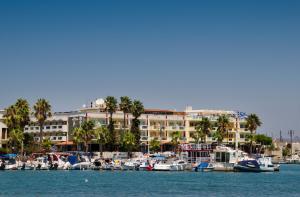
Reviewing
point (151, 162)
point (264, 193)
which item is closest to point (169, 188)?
point (264, 193)

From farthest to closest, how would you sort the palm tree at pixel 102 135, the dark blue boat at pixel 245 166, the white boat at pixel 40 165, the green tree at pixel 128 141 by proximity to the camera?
1. the green tree at pixel 128 141
2. the palm tree at pixel 102 135
3. the white boat at pixel 40 165
4. the dark blue boat at pixel 245 166

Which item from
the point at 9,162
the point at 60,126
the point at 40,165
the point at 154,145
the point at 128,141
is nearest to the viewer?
the point at 40,165

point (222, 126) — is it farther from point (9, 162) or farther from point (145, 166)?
point (9, 162)

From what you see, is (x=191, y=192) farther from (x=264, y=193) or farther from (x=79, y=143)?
(x=79, y=143)

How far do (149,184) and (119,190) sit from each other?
1119cm

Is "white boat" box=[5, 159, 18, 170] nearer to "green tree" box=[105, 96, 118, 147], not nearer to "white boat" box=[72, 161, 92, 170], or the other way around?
"white boat" box=[72, 161, 92, 170]

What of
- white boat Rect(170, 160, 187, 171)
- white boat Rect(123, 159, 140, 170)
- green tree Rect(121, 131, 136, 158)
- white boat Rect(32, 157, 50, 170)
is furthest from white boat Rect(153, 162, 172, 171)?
white boat Rect(32, 157, 50, 170)

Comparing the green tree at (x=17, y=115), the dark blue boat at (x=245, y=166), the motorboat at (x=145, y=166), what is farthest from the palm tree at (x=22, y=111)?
the dark blue boat at (x=245, y=166)

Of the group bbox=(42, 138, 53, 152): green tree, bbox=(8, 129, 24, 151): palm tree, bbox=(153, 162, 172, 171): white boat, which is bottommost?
bbox=(153, 162, 172, 171): white boat

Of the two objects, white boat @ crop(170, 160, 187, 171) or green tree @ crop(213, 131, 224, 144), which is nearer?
white boat @ crop(170, 160, 187, 171)

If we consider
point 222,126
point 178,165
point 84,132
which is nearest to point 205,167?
point 178,165

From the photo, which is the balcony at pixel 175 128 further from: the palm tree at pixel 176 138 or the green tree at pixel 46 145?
the green tree at pixel 46 145

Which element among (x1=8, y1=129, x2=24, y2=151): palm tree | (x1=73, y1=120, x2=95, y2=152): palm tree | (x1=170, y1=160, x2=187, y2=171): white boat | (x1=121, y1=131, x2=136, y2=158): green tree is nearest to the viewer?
(x1=170, y1=160, x2=187, y2=171): white boat

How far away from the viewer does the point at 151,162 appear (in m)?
130
